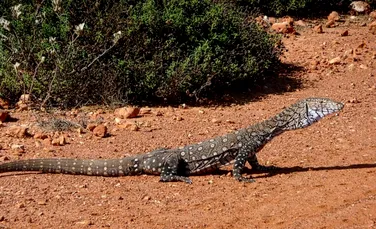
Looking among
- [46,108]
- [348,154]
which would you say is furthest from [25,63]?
[348,154]

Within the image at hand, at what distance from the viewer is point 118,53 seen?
1262 centimetres

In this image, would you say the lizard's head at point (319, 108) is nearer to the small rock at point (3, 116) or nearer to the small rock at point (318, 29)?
the small rock at point (3, 116)

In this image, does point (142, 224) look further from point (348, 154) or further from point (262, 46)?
point (262, 46)

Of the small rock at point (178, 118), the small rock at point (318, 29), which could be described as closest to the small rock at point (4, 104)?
the small rock at point (178, 118)

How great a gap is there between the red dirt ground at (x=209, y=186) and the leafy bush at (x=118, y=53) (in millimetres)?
723

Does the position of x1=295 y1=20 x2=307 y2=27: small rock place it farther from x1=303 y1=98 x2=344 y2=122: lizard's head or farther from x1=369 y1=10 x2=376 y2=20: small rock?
x1=303 y1=98 x2=344 y2=122: lizard's head

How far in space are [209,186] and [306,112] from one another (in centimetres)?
153

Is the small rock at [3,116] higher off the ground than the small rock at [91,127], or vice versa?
the small rock at [3,116]

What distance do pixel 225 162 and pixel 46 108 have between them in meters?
4.28

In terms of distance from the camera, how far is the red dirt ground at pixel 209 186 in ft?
23.3

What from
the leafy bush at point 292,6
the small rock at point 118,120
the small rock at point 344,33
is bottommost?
the small rock at point 118,120

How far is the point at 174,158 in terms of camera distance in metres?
8.56

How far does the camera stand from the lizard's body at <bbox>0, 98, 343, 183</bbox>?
8.48 meters

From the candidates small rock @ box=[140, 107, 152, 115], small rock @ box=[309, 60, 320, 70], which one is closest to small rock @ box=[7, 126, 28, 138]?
small rock @ box=[140, 107, 152, 115]
